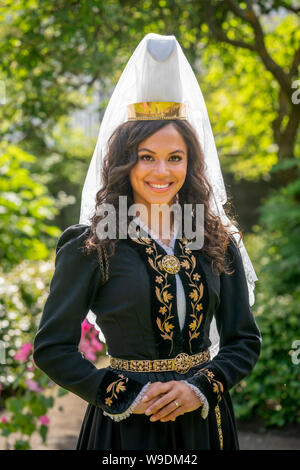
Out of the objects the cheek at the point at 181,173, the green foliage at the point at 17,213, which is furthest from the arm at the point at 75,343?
the green foliage at the point at 17,213

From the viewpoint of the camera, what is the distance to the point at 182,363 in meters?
1.74

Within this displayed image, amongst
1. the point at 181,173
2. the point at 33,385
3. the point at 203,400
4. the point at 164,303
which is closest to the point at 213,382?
the point at 203,400

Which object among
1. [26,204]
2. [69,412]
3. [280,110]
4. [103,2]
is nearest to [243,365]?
[69,412]

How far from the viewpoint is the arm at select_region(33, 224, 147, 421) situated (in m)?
1.63

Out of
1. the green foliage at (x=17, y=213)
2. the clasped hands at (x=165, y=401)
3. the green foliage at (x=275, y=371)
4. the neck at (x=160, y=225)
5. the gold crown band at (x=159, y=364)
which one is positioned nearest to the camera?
the clasped hands at (x=165, y=401)

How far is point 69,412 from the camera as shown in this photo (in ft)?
15.4

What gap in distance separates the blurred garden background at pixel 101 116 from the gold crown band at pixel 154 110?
1505 mm

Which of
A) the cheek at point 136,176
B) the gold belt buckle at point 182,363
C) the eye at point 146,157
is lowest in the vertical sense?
the gold belt buckle at point 182,363

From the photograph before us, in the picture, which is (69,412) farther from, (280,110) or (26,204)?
(280,110)

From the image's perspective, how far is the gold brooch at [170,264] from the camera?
5.87 feet

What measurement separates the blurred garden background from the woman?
131 centimetres

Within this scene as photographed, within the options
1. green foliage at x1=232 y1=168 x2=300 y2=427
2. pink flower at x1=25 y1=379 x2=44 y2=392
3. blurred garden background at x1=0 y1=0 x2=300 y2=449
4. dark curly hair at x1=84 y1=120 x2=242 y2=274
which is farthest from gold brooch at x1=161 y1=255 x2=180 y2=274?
green foliage at x1=232 y1=168 x2=300 y2=427

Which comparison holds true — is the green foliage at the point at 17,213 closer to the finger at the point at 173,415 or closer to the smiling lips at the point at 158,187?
the smiling lips at the point at 158,187
